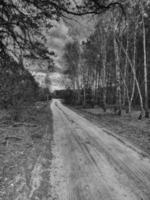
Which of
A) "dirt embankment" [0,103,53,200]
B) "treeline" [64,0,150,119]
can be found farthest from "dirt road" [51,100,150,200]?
"treeline" [64,0,150,119]

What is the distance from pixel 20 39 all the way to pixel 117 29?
10654 mm

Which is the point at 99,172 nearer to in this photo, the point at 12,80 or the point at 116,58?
the point at 12,80

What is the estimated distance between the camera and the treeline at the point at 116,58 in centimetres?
1212

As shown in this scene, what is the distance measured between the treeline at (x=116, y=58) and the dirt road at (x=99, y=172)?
8.03 m

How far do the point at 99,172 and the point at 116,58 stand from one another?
1100 cm

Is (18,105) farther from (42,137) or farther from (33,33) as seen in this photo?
(33,33)

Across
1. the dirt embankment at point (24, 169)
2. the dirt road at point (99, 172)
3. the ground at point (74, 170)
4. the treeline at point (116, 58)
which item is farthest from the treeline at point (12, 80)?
the treeline at point (116, 58)

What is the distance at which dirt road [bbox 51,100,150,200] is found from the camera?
100 inches

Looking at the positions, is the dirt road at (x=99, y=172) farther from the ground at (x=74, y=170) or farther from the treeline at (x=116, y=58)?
the treeline at (x=116, y=58)

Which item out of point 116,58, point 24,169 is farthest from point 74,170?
point 116,58

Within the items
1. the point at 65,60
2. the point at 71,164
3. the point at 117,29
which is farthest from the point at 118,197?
the point at 65,60

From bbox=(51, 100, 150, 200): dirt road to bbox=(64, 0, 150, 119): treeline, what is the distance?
26.4 ft

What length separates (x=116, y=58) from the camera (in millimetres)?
12398

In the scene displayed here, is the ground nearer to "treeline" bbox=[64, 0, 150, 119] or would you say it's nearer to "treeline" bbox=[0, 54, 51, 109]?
"treeline" bbox=[0, 54, 51, 109]
